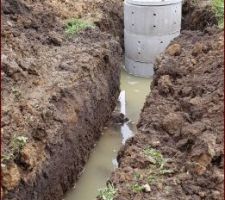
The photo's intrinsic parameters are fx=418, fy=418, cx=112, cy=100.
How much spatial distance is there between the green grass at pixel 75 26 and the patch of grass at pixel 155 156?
3.62 metres

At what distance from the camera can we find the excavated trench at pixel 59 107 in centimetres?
423

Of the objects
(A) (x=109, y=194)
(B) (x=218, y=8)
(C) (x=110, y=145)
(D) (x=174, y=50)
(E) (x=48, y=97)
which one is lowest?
(C) (x=110, y=145)

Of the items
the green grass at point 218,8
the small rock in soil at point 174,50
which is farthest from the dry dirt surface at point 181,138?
the green grass at point 218,8

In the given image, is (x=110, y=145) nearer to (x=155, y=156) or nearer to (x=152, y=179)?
→ (x=155, y=156)

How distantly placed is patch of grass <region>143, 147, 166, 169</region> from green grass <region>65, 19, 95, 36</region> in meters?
3.62

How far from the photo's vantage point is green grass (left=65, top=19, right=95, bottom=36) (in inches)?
280

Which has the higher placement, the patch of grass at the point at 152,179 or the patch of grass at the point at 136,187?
the patch of grass at the point at 152,179

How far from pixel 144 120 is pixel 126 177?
117 centimetres

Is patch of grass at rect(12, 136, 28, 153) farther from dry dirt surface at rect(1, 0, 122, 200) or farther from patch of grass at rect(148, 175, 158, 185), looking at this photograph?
patch of grass at rect(148, 175, 158, 185)

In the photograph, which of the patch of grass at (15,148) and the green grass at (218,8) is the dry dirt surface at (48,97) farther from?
the green grass at (218,8)

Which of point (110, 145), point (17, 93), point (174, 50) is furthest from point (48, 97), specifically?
point (174, 50)

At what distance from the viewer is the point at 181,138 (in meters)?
4.11

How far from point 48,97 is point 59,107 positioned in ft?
0.59

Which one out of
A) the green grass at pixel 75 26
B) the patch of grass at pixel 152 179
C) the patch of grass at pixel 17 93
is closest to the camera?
the patch of grass at pixel 152 179
